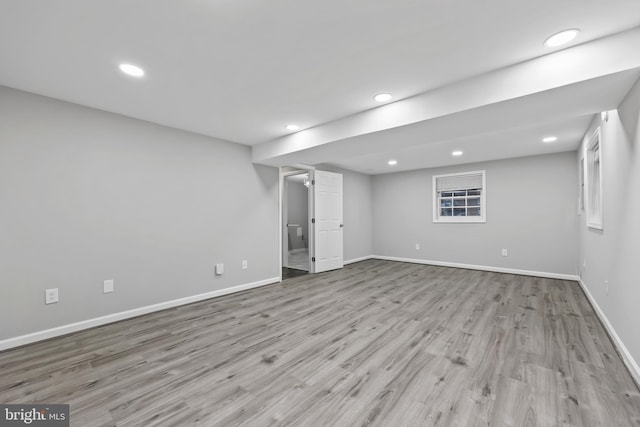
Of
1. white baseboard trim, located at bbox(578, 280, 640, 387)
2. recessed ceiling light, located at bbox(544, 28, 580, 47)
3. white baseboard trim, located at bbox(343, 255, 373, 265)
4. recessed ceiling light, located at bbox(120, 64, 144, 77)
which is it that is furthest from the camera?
white baseboard trim, located at bbox(343, 255, 373, 265)

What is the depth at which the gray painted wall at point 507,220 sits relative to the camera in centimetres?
482

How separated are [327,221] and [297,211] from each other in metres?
3.89

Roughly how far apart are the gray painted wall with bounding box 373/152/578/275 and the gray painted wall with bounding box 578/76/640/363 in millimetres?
2115

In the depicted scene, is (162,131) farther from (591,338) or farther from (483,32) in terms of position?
(591,338)

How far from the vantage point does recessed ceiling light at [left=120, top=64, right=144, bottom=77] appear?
209 centimetres

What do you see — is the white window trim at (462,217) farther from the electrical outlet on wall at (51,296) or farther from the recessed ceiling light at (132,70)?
the electrical outlet on wall at (51,296)

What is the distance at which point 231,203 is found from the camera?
4125 millimetres

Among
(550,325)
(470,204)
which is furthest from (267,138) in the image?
(470,204)

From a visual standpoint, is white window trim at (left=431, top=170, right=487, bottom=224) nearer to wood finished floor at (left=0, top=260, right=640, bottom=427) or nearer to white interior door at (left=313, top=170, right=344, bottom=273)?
white interior door at (left=313, top=170, right=344, bottom=273)

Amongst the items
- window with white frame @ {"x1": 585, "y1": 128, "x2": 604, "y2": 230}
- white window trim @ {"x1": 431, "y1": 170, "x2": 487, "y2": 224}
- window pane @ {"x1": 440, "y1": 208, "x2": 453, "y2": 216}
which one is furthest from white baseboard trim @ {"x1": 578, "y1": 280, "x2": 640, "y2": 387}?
window pane @ {"x1": 440, "y1": 208, "x2": 453, "y2": 216}

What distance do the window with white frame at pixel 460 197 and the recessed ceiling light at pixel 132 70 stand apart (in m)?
5.80

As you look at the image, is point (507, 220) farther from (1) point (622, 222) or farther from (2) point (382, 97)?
(2) point (382, 97)

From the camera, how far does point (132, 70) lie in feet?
7.06

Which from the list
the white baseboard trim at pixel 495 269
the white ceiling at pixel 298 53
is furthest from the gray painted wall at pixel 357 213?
the white ceiling at pixel 298 53
